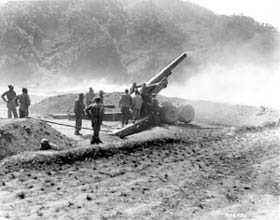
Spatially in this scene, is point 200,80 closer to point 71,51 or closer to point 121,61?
point 121,61

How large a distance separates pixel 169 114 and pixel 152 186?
9506 mm

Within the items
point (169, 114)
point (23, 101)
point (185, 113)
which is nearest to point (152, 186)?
point (23, 101)

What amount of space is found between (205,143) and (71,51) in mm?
36188

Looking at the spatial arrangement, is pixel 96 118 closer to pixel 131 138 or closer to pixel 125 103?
pixel 131 138

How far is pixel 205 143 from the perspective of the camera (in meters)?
11.9

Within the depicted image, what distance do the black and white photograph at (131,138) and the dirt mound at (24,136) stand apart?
3cm

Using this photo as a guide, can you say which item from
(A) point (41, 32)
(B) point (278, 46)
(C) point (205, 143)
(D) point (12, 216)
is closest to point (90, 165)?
(D) point (12, 216)

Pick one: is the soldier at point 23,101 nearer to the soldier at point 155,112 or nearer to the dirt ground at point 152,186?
the dirt ground at point 152,186

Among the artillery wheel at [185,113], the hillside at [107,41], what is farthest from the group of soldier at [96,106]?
the hillside at [107,41]

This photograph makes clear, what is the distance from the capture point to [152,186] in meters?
7.24

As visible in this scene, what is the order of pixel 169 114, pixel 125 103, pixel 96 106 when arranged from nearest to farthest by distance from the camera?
pixel 96 106, pixel 125 103, pixel 169 114

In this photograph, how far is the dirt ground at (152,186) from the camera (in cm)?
600

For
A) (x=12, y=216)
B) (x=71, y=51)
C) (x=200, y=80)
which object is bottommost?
(x=12, y=216)

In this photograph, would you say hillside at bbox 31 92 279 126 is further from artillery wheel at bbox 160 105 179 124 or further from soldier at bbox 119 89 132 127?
soldier at bbox 119 89 132 127
